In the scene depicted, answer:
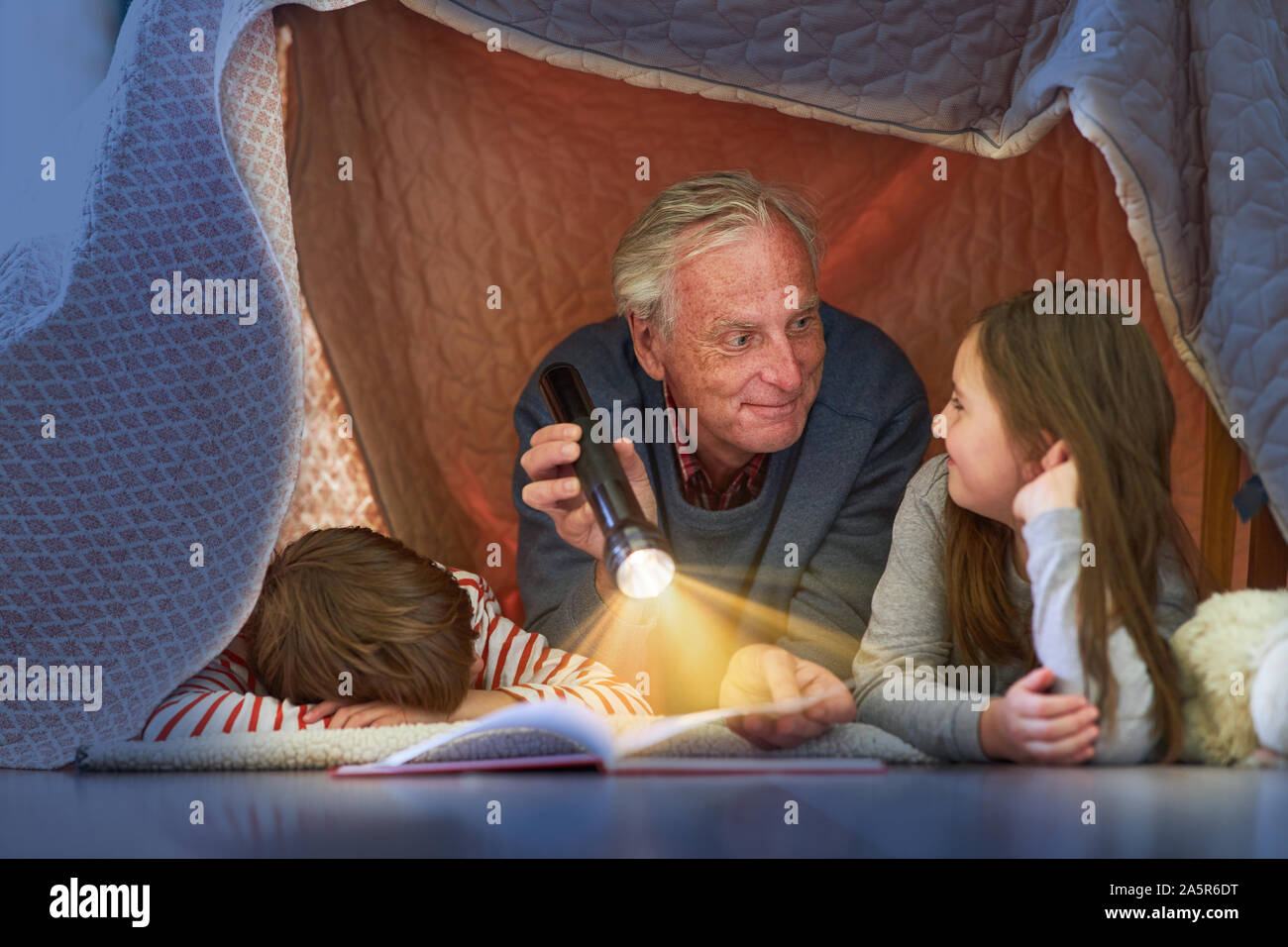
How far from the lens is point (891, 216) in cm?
133

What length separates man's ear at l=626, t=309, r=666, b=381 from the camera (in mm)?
1203

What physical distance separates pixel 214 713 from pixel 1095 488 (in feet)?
2.26

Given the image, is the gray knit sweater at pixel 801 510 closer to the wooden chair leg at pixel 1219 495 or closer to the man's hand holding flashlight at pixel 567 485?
the man's hand holding flashlight at pixel 567 485

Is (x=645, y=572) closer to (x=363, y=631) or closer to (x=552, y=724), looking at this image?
(x=552, y=724)

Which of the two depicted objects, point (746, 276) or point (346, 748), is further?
point (746, 276)

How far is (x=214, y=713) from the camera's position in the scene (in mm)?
954

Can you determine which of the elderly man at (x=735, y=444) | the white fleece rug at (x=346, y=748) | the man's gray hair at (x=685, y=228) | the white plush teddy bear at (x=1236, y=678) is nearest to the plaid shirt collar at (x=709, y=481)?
the elderly man at (x=735, y=444)

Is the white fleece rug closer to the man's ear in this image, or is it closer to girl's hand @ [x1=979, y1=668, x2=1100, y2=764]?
girl's hand @ [x1=979, y1=668, x2=1100, y2=764]

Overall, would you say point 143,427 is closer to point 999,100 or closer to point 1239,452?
point 999,100

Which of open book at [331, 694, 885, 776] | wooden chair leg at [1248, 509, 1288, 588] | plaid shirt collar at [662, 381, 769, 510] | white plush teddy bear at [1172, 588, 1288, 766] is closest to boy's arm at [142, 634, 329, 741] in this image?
open book at [331, 694, 885, 776]

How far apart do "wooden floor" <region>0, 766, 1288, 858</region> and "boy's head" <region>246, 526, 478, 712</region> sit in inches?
5.5

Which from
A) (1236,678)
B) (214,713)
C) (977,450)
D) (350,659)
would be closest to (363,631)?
(350,659)
